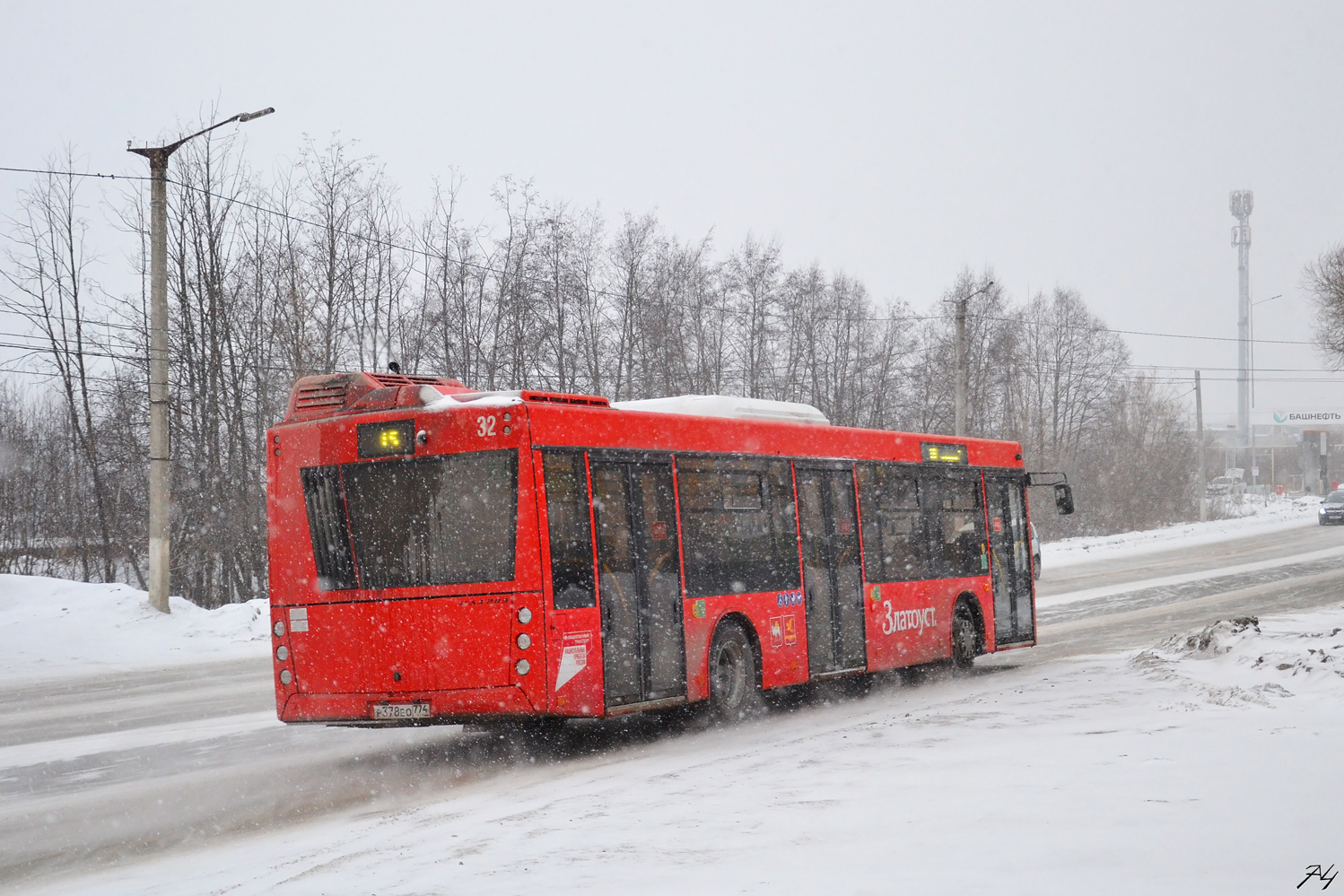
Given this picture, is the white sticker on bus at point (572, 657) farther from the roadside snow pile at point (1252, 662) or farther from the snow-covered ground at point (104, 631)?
the snow-covered ground at point (104, 631)

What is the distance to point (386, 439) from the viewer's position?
32.7ft

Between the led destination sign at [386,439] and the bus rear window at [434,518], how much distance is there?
0.33 feet

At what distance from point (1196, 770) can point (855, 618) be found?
21.0ft

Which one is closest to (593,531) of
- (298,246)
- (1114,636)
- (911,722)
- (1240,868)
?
(911,722)

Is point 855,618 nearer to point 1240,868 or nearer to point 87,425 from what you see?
point 1240,868

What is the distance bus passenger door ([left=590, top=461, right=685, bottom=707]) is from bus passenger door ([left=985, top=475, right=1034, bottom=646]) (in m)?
7.07

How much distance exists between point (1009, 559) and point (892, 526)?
11.0ft

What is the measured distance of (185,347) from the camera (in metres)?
33.7

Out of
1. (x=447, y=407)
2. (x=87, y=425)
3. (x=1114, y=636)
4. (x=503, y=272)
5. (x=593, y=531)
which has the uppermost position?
(x=503, y=272)

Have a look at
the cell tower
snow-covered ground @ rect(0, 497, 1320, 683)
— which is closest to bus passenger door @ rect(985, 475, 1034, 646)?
snow-covered ground @ rect(0, 497, 1320, 683)

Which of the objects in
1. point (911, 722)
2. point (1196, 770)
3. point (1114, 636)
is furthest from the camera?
point (1114, 636)

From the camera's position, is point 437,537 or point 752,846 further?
point 437,537

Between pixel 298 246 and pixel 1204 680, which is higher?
pixel 298 246

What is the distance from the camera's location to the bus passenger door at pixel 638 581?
33.5 feet
